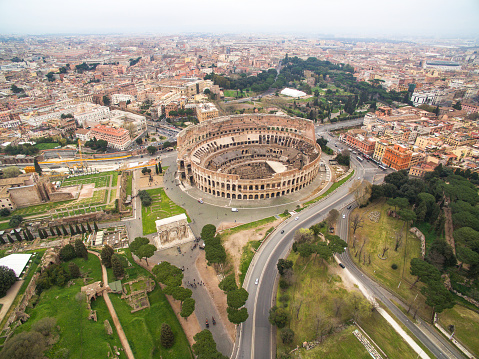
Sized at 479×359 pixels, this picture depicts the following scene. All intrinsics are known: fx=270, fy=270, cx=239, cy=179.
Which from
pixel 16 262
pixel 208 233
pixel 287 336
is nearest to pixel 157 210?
pixel 208 233

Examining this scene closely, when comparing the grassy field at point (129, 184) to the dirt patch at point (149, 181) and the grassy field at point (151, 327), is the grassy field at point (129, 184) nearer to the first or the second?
the dirt patch at point (149, 181)

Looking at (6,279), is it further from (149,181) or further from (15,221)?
(149,181)

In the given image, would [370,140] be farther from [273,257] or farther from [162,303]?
[162,303]

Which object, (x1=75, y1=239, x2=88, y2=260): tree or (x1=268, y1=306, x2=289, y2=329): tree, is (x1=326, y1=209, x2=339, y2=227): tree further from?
(x1=75, y1=239, x2=88, y2=260): tree

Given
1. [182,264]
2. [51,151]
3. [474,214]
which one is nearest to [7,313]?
[182,264]

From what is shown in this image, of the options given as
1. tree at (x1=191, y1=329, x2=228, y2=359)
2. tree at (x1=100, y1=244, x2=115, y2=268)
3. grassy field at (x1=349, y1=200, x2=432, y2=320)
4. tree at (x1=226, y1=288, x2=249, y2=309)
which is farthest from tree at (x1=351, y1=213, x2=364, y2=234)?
tree at (x1=100, y1=244, x2=115, y2=268)

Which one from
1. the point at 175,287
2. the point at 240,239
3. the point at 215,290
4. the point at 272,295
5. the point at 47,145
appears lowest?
the point at 215,290

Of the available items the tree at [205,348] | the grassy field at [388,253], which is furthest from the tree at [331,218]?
the tree at [205,348]
